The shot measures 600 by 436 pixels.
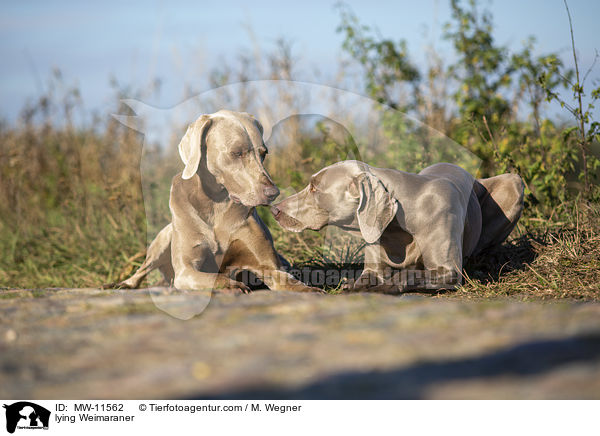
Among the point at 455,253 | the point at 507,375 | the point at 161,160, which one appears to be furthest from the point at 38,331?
the point at 161,160

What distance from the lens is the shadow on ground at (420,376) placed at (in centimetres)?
144

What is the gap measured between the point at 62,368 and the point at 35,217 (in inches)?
223

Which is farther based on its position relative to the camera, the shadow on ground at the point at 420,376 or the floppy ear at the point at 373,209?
the floppy ear at the point at 373,209

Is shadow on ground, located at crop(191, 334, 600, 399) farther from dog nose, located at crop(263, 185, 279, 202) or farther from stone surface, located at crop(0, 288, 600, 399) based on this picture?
dog nose, located at crop(263, 185, 279, 202)

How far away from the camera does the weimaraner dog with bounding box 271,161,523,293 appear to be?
3.67 m

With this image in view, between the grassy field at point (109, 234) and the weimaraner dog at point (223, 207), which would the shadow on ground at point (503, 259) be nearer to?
the grassy field at point (109, 234)

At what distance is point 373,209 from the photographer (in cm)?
366

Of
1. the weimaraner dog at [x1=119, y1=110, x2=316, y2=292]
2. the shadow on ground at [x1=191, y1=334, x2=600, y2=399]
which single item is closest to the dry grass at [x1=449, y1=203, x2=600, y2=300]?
the weimaraner dog at [x1=119, y1=110, x2=316, y2=292]

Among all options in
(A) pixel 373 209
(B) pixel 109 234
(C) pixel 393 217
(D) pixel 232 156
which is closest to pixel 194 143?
(D) pixel 232 156

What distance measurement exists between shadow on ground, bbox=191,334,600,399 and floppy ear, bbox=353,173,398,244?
2.10 metres
